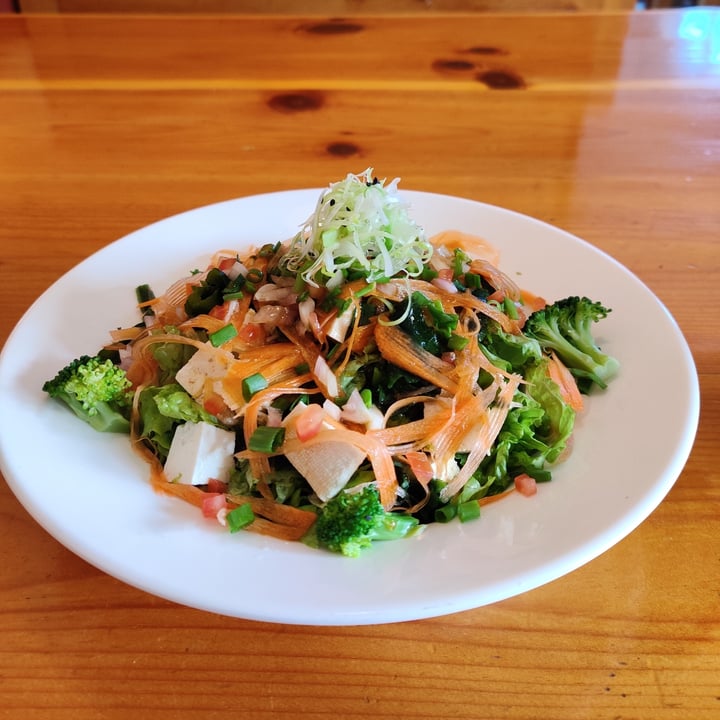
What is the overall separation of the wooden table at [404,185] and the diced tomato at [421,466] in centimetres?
33

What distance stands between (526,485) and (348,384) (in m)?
0.52

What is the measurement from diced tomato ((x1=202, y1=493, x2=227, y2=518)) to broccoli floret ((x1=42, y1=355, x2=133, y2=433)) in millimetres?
378

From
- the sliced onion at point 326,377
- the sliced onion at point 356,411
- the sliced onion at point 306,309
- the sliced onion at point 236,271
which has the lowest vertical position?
the sliced onion at point 356,411

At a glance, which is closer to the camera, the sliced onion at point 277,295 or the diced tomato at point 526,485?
the diced tomato at point 526,485

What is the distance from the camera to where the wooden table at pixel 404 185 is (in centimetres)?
147

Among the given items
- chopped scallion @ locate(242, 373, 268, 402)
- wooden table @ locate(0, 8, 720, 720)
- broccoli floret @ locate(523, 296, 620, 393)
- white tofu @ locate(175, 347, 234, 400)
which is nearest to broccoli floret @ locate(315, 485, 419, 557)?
wooden table @ locate(0, 8, 720, 720)

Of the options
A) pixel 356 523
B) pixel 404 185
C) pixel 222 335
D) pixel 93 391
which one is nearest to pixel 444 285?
pixel 222 335

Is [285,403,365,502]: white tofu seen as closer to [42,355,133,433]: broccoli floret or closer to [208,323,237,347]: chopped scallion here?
[208,323,237,347]: chopped scallion

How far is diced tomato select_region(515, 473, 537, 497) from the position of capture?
5.50 ft

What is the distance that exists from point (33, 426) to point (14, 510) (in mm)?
268

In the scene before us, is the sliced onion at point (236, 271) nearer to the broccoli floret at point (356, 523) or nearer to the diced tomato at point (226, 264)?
the diced tomato at point (226, 264)

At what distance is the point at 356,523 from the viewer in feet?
4.98

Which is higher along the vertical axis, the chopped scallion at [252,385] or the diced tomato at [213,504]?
the chopped scallion at [252,385]

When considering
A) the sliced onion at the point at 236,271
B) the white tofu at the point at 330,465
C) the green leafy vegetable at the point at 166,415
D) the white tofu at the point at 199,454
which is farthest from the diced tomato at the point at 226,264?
the white tofu at the point at 330,465
